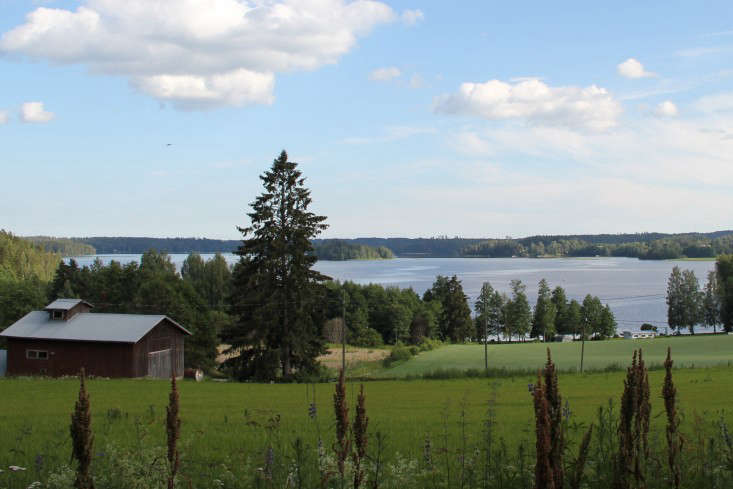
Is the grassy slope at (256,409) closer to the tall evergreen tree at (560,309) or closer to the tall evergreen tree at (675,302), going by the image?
the tall evergreen tree at (560,309)

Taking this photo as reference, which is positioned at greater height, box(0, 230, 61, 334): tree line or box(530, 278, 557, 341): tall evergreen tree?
box(0, 230, 61, 334): tree line

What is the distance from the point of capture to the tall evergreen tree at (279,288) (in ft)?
128

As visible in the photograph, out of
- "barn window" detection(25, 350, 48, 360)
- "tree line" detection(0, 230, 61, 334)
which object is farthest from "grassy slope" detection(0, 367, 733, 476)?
"tree line" detection(0, 230, 61, 334)

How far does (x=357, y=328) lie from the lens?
87750 mm

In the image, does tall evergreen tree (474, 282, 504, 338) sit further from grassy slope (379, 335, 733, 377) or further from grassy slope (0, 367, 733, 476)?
grassy slope (0, 367, 733, 476)

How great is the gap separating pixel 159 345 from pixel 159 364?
3.87ft

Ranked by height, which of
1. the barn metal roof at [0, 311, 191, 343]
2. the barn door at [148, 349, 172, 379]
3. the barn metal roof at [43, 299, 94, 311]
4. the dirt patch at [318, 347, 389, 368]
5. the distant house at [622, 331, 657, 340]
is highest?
the barn metal roof at [43, 299, 94, 311]

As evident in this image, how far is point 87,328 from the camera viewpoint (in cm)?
4006

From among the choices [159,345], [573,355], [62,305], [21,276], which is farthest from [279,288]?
[21,276]

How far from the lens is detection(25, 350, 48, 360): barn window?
39.4 meters

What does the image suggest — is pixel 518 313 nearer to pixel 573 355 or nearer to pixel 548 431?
pixel 573 355

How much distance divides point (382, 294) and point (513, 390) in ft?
234

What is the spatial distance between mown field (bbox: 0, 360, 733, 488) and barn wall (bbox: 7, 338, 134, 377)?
15.7 feet

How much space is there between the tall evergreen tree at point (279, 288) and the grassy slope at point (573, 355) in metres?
8.19
